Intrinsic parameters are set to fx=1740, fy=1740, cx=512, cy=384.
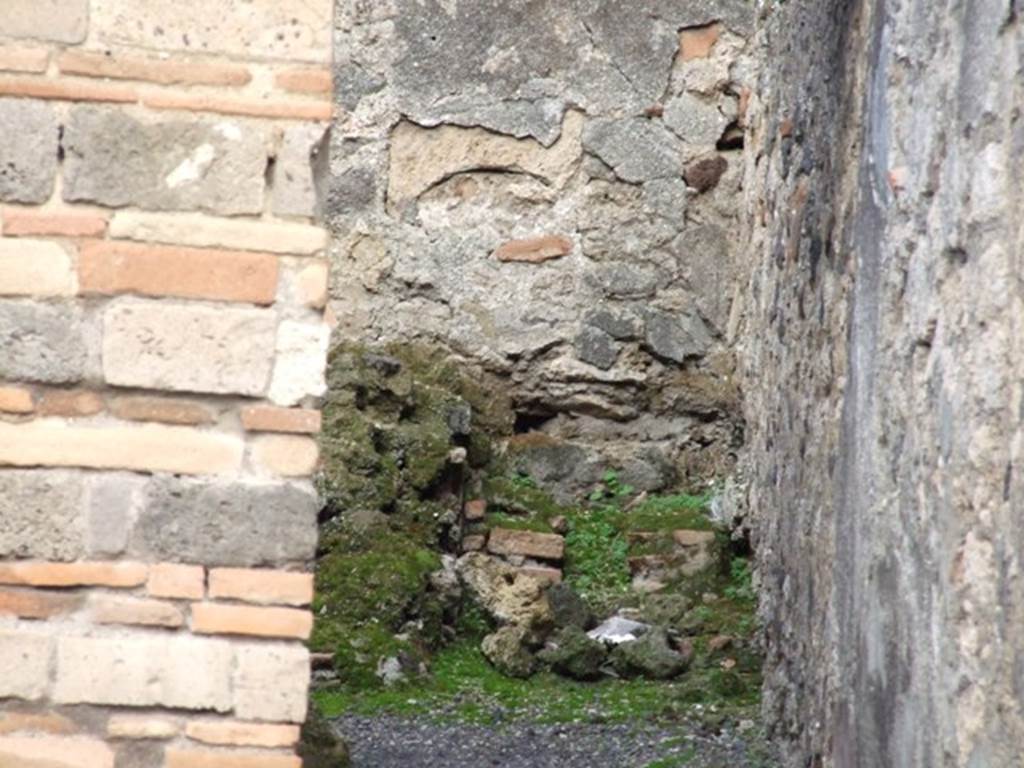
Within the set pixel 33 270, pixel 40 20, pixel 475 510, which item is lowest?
pixel 475 510

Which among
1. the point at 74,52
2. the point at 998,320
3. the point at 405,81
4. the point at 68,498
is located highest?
the point at 405,81

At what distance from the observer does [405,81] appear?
781cm

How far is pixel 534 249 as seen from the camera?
7.76 m

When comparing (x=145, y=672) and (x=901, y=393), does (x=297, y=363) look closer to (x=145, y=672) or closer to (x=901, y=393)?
(x=145, y=672)

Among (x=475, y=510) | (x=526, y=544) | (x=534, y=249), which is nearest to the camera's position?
(x=526, y=544)

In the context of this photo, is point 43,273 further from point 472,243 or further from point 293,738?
point 472,243

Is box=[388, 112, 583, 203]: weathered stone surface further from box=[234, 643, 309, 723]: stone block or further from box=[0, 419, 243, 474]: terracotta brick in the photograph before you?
box=[234, 643, 309, 723]: stone block

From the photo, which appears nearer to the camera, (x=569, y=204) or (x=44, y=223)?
(x=44, y=223)

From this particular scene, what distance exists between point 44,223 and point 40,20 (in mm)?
389

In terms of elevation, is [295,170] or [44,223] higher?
[295,170]

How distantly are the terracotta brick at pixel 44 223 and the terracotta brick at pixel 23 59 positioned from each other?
0.89ft

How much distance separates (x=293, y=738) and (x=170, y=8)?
142 cm

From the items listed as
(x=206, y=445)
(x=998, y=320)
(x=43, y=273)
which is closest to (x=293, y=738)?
(x=206, y=445)

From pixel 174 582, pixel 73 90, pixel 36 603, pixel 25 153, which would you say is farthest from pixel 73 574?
pixel 73 90
